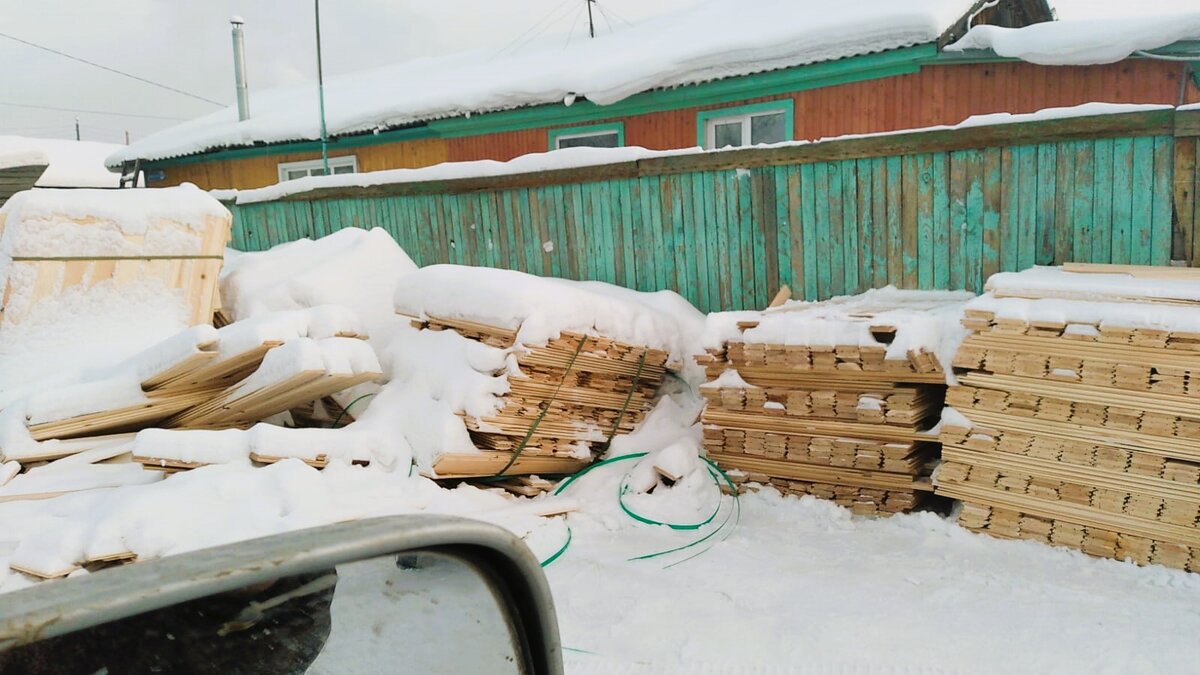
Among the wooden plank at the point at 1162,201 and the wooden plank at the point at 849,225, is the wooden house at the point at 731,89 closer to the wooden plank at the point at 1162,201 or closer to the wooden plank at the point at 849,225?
the wooden plank at the point at 849,225

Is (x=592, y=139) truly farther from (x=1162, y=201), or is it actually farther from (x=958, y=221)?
(x=1162, y=201)

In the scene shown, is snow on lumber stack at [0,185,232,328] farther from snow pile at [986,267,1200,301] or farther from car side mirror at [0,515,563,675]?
car side mirror at [0,515,563,675]

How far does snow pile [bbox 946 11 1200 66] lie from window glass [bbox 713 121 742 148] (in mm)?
3072

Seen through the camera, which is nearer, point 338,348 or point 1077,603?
point 1077,603

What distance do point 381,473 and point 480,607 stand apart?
12.8 ft

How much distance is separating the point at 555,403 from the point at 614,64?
7.20 m

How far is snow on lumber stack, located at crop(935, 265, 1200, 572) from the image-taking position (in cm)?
393

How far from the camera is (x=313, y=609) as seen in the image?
46.2 inches

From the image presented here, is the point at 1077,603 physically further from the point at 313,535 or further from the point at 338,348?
the point at 338,348

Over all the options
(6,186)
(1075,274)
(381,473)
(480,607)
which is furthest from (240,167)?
(480,607)

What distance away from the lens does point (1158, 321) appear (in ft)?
12.9

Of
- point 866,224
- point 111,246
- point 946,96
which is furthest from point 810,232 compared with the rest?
point 111,246

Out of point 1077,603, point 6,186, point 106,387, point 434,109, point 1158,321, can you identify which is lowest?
point 1077,603

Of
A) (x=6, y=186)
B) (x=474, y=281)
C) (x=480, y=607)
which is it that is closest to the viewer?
(x=480, y=607)
